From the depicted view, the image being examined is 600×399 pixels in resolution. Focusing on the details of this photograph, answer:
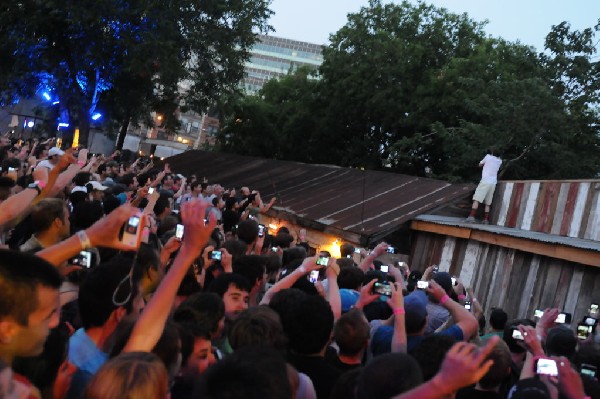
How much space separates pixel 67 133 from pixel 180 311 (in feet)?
110

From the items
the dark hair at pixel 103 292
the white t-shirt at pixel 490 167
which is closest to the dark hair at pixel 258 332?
the dark hair at pixel 103 292

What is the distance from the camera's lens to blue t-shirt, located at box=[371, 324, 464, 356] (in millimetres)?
5902

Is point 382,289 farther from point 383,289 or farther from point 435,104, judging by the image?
point 435,104

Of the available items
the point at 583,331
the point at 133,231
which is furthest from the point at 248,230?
the point at 133,231

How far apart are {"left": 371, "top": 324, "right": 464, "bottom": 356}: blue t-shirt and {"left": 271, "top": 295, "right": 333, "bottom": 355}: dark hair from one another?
1.05 meters

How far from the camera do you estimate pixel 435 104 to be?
3481 cm

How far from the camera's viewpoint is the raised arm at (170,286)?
368cm

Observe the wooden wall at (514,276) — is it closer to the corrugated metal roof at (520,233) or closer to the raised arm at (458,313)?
the corrugated metal roof at (520,233)

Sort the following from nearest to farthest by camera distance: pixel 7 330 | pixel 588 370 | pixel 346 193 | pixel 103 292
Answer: pixel 7 330 → pixel 103 292 → pixel 588 370 → pixel 346 193

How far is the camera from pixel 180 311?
16.1 ft

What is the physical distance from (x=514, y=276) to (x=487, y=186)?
385 cm

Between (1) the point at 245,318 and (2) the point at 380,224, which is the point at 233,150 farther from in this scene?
(1) the point at 245,318

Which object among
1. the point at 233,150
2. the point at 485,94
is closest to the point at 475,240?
the point at 485,94

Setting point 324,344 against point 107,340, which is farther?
point 324,344
